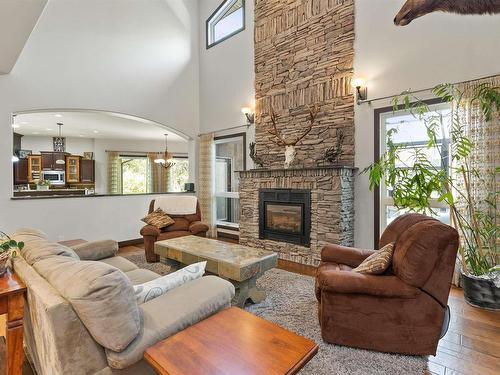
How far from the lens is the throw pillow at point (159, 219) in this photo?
434 centimetres

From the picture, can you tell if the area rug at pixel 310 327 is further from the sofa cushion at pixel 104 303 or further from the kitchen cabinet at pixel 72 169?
the kitchen cabinet at pixel 72 169

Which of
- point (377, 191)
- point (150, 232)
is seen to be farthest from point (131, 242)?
point (377, 191)

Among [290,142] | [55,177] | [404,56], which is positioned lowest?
[55,177]

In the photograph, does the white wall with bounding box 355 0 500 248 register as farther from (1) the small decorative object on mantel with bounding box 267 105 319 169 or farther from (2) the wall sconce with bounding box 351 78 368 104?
(1) the small decorative object on mantel with bounding box 267 105 319 169

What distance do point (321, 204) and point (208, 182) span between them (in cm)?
298

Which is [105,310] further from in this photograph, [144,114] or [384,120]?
[144,114]

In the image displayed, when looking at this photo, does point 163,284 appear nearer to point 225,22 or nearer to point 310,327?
point 310,327

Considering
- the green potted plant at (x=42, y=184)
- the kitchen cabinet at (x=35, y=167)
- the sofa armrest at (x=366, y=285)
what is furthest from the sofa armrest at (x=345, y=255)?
the kitchen cabinet at (x=35, y=167)

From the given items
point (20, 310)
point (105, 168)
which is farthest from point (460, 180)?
point (105, 168)

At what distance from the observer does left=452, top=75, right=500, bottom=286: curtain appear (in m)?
2.97

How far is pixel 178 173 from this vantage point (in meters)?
11.0

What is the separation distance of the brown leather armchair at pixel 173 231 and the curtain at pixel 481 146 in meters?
3.42

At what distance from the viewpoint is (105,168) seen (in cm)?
954

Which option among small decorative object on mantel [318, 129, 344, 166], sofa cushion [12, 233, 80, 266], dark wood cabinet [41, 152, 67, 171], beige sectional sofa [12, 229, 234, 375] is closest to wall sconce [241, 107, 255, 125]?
small decorative object on mantel [318, 129, 344, 166]
